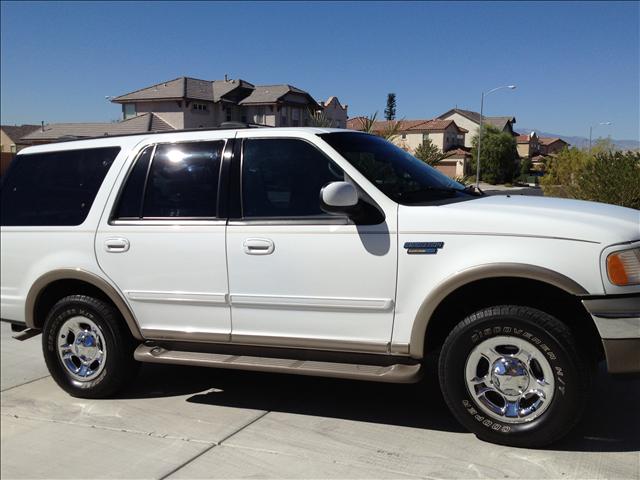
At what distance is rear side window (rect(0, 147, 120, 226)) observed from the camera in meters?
4.97

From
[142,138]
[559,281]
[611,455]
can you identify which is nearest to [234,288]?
[142,138]

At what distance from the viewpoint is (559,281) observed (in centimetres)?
346

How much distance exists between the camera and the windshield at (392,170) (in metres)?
4.15

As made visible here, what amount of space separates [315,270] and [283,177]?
2.45 ft

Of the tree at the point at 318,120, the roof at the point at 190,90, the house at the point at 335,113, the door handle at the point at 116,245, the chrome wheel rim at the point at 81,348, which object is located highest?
the roof at the point at 190,90

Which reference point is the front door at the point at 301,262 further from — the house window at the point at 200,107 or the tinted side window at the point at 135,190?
the house window at the point at 200,107

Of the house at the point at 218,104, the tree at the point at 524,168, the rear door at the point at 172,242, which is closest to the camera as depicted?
the rear door at the point at 172,242

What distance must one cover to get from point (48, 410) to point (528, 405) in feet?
12.0

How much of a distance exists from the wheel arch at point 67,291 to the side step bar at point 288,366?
0.27 meters

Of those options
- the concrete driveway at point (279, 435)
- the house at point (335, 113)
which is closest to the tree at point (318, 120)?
the house at point (335, 113)

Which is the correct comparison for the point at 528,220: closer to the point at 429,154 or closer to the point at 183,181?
the point at 183,181

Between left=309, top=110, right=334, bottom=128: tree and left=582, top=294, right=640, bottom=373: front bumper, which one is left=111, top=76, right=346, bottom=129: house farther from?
left=582, top=294, right=640, bottom=373: front bumper

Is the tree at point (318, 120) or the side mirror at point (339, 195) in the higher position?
the tree at point (318, 120)

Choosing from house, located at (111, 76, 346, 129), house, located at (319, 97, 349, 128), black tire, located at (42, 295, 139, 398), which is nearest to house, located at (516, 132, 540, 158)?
house, located at (111, 76, 346, 129)
